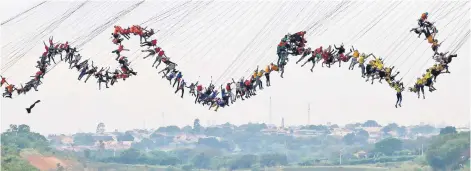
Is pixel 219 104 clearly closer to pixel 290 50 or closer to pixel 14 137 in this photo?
pixel 290 50

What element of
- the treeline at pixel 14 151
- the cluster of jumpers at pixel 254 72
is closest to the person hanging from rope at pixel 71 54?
the cluster of jumpers at pixel 254 72

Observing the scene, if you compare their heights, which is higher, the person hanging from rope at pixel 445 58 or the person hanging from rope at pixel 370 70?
the person hanging from rope at pixel 445 58

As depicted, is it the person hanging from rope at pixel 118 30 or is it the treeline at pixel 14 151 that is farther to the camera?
the treeline at pixel 14 151

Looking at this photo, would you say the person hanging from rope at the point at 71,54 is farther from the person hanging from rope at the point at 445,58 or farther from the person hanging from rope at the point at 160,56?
the person hanging from rope at the point at 445,58

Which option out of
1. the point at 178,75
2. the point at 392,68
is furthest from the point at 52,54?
the point at 392,68

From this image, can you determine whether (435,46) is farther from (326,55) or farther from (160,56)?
(160,56)

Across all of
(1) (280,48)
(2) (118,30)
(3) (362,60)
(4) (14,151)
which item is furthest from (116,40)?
(4) (14,151)

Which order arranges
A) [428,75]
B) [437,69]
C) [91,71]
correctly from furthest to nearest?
[91,71] → [428,75] → [437,69]

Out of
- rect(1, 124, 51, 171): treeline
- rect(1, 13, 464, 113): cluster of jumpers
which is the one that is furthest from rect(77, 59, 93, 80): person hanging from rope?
rect(1, 124, 51, 171): treeline
